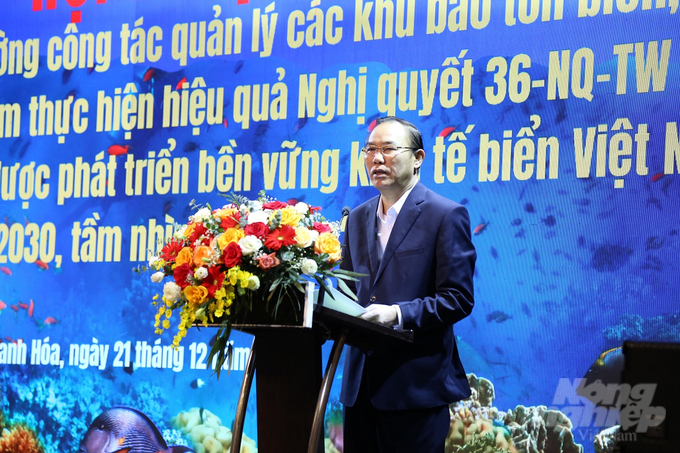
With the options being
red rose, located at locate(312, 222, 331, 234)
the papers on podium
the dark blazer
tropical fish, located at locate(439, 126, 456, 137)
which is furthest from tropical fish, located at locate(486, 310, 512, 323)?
red rose, located at locate(312, 222, 331, 234)

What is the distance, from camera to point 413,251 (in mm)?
2541

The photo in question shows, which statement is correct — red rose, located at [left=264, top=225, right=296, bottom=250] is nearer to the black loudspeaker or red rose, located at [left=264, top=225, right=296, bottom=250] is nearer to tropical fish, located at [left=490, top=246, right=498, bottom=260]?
the black loudspeaker

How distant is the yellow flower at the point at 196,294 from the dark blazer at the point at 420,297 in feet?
2.07

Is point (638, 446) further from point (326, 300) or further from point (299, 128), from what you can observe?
point (299, 128)

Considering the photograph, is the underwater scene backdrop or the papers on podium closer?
the papers on podium

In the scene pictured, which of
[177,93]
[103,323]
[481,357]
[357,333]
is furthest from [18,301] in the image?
[357,333]

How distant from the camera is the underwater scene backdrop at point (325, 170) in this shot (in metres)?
3.54

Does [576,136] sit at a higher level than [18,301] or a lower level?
higher

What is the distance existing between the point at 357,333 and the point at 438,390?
0.38 m

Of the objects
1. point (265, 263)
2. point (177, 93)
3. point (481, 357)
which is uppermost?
point (177, 93)

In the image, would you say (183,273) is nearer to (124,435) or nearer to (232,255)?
(232,255)

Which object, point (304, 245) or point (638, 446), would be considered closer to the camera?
point (638, 446)

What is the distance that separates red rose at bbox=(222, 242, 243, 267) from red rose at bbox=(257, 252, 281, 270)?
57 millimetres

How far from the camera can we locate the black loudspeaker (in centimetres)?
152
